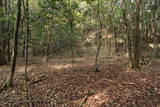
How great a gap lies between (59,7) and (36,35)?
10.8 m

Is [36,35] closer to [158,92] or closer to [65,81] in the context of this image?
[65,81]

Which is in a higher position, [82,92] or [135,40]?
[135,40]

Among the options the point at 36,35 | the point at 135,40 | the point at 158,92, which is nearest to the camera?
the point at 158,92

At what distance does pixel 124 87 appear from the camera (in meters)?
5.84

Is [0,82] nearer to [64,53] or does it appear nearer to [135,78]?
[135,78]

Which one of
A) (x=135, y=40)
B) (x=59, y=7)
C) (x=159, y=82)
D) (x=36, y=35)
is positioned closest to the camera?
(x=159, y=82)

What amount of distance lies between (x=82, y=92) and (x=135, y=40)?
15.8 ft

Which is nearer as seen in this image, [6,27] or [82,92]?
[82,92]

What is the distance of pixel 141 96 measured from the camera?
17.3 ft

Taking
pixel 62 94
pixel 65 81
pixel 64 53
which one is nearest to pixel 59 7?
pixel 65 81

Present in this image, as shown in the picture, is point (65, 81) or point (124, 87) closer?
point (124, 87)

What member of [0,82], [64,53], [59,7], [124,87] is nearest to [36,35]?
[64,53]

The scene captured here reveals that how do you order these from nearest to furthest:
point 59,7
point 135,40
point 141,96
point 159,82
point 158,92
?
point 141,96 → point 158,92 → point 159,82 → point 135,40 → point 59,7

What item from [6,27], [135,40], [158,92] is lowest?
[158,92]
